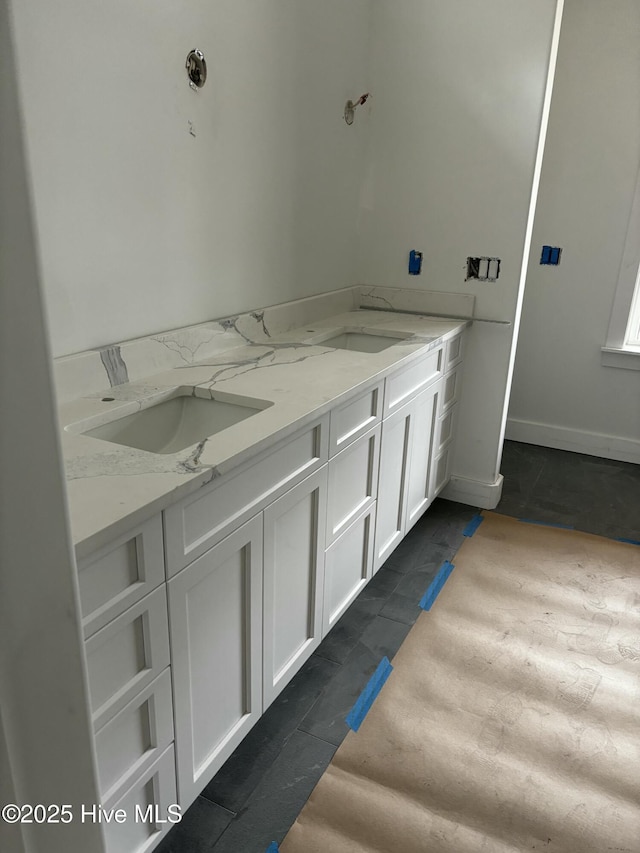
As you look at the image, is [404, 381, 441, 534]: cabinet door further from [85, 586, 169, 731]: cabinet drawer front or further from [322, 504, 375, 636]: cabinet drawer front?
[85, 586, 169, 731]: cabinet drawer front

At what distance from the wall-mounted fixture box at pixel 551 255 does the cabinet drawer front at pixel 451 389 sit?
1197 mm

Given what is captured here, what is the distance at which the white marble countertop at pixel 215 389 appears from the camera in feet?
3.61

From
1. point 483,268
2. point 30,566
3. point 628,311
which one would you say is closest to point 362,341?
point 483,268

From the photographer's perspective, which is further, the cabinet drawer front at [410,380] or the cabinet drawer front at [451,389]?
the cabinet drawer front at [451,389]

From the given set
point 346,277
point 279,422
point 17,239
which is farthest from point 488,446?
point 17,239

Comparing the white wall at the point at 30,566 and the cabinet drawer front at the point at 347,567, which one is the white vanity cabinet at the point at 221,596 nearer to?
the cabinet drawer front at the point at 347,567

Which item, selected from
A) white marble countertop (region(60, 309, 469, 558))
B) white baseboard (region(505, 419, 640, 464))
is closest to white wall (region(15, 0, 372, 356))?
white marble countertop (region(60, 309, 469, 558))

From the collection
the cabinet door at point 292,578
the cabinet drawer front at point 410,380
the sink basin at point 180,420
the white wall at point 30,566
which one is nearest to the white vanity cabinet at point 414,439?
the cabinet drawer front at point 410,380

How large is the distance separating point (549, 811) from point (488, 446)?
1.77 m

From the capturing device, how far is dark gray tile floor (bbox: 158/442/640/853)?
1.57 metres

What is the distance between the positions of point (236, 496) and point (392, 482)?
110cm

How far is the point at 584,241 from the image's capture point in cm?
365

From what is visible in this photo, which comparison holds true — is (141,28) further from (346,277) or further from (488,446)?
(488,446)

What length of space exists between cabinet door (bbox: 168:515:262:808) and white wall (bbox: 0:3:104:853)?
0.59 meters
